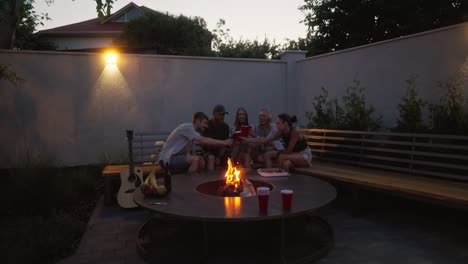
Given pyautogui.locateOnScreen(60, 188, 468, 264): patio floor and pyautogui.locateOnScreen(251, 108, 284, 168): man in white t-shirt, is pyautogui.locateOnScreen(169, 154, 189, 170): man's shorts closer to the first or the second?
pyautogui.locateOnScreen(60, 188, 468, 264): patio floor

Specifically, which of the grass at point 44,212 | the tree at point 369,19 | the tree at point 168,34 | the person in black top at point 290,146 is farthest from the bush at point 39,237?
the tree at point 168,34

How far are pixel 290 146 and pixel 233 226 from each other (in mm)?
1478

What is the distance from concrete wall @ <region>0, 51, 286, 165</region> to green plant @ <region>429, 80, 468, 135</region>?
4.08 m

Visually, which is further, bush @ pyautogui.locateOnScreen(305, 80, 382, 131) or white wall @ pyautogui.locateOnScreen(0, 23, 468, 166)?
white wall @ pyautogui.locateOnScreen(0, 23, 468, 166)

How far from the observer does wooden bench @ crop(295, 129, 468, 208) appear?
3.79 meters

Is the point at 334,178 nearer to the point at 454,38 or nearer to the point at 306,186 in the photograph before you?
the point at 306,186

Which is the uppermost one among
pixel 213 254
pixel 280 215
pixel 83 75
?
pixel 83 75

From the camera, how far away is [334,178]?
179 inches

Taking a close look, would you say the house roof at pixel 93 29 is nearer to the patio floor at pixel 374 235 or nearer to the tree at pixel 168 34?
the tree at pixel 168 34

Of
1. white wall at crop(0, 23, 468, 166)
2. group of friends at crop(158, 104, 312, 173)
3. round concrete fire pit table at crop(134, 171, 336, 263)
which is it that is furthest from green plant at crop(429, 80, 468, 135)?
round concrete fire pit table at crop(134, 171, 336, 263)

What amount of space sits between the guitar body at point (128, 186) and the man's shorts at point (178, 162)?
52cm

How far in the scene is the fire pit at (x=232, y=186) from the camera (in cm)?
378

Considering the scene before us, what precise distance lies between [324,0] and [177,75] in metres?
9.75

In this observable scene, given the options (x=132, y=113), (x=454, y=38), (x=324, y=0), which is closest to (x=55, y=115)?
(x=132, y=113)
